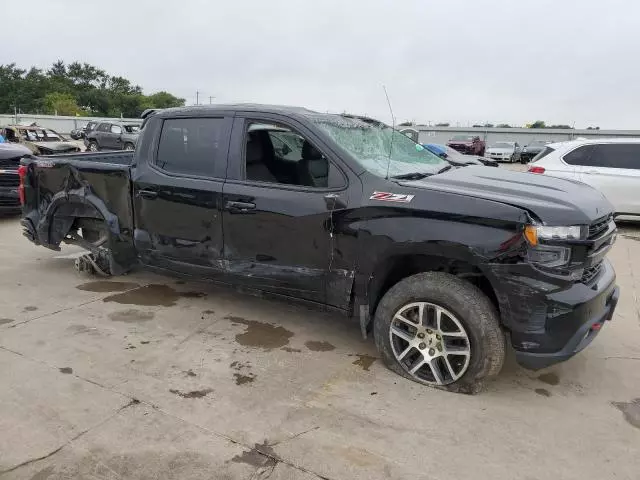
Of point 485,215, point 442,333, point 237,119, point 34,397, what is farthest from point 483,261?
point 34,397

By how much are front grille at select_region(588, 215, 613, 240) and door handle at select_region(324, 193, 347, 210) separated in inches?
61.3

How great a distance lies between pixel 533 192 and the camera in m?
3.36

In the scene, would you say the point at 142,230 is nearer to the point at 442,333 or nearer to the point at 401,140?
the point at 401,140

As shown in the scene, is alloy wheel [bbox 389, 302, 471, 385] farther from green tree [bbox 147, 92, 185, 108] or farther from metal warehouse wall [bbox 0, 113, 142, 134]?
green tree [bbox 147, 92, 185, 108]

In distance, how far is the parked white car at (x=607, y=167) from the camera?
924 centimetres

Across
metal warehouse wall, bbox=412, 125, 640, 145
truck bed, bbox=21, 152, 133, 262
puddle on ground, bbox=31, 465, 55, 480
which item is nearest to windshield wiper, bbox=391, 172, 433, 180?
truck bed, bbox=21, 152, 133, 262

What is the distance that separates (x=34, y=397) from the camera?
3225mm

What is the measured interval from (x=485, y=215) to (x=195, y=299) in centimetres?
310

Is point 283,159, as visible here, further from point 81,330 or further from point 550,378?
point 550,378

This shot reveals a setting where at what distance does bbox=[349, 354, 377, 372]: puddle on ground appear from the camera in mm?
3760

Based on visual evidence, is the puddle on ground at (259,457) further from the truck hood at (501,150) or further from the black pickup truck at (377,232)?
the truck hood at (501,150)

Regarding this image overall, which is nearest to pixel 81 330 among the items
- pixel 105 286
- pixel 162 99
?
pixel 105 286

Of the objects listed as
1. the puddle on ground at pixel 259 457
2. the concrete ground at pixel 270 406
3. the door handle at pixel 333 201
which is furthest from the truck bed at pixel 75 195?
the puddle on ground at pixel 259 457

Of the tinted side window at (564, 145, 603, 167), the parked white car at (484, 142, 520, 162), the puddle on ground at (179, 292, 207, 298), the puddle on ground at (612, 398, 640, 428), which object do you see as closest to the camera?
the puddle on ground at (612, 398, 640, 428)
